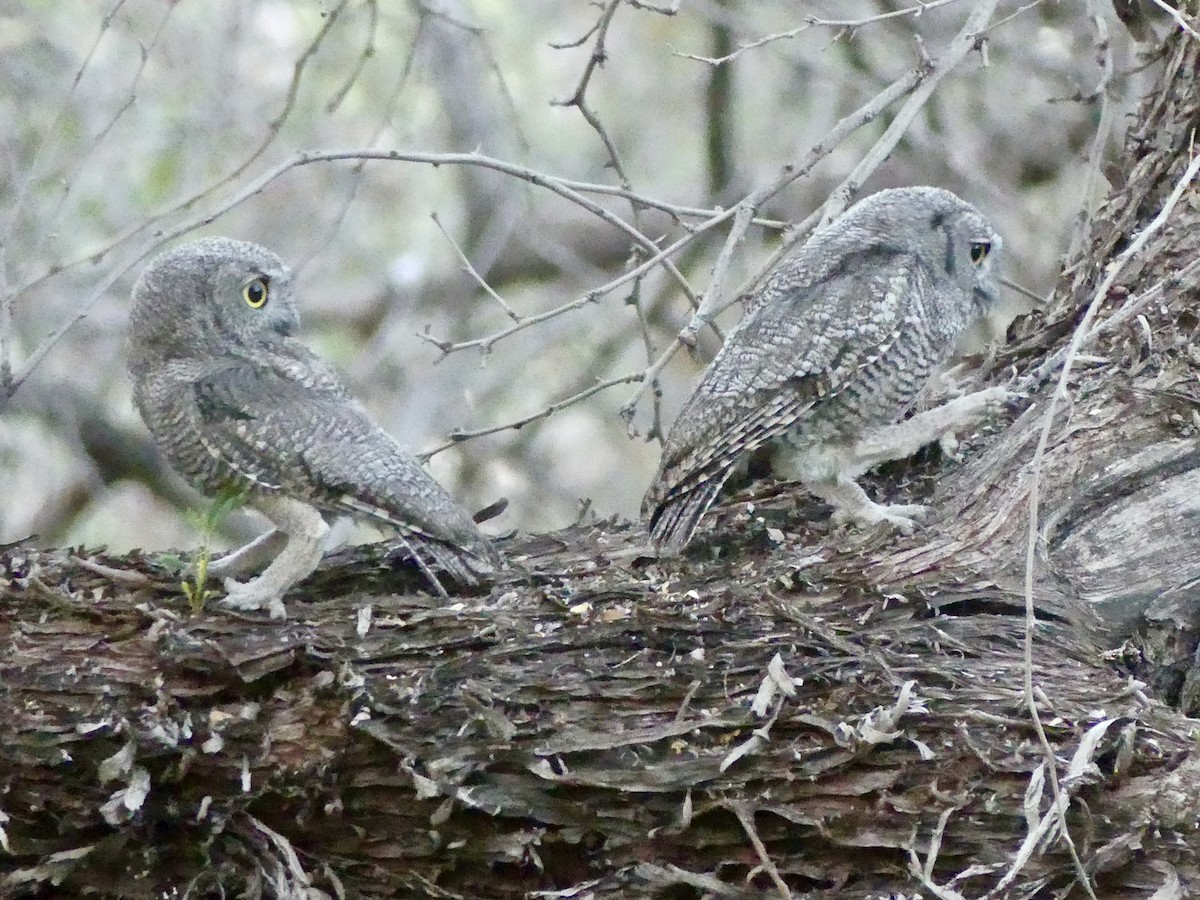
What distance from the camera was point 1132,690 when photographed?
254 cm

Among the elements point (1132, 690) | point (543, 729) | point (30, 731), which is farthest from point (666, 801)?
point (30, 731)

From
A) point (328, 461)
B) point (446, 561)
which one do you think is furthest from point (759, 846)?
point (328, 461)

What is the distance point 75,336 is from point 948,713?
15.4 ft

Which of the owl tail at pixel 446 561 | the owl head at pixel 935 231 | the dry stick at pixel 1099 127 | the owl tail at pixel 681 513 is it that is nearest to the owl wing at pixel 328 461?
the owl tail at pixel 446 561

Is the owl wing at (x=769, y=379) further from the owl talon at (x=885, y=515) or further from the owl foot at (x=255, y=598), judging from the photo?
the owl foot at (x=255, y=598)

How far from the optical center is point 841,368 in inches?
133

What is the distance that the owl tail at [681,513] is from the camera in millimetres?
3260

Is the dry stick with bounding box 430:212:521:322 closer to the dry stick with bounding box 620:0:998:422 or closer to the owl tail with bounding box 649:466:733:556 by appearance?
the dry stick with bounding box 620:0:998:422

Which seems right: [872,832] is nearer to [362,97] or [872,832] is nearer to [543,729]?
[543,729]

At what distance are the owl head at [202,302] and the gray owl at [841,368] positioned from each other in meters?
1.07

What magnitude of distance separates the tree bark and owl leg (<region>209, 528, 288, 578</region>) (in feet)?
1.20

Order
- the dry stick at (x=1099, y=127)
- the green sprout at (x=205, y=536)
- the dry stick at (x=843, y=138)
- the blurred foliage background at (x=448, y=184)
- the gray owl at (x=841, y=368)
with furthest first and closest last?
the blurred foliage background at (x=448, y=184), the dry stick at (x=1099, y=127), the gray owl at (x=841, y=368), the dry stick at (x=843, y=138), the green sprout at (x=205, y=536)

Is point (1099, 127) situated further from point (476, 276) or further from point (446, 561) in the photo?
point (446, 561)

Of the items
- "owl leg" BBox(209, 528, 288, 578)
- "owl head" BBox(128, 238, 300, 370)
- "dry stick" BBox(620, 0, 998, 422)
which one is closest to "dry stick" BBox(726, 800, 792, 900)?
"dry stick" BBox(620, 0, 998, 422)
